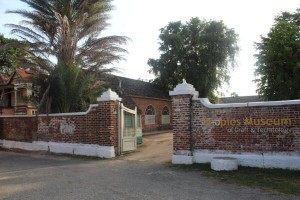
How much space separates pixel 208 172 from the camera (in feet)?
31.0

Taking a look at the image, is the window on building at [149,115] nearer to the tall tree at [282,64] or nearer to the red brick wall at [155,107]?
the red brick wall at [155,107]

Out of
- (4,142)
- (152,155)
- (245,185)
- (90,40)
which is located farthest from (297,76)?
(4,142)

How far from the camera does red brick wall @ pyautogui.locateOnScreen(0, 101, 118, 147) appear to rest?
1311 centimetres

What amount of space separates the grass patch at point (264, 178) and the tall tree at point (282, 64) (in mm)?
12099

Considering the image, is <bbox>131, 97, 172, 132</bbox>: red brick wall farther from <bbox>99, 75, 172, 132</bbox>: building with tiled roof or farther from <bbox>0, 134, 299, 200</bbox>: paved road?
<bbox>0, 134, 299, 200</bbox>: paved road

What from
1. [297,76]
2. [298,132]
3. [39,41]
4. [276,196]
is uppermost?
[39,41]

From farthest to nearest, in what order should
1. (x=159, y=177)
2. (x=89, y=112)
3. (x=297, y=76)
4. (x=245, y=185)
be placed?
(x=297, y=76) → (x=89, y=112) → (x=159, y=177) → (x=245, y=185)

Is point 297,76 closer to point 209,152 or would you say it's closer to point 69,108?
point 209,152

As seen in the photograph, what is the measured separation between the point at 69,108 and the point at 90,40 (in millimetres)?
4348

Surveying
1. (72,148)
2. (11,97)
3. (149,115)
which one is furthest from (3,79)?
(72,148)

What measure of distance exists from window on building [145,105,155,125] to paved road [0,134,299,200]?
2037 cm

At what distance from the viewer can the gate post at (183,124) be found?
1089 cm

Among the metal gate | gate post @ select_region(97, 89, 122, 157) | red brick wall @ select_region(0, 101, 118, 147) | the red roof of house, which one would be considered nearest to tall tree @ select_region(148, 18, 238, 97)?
the red roof of house

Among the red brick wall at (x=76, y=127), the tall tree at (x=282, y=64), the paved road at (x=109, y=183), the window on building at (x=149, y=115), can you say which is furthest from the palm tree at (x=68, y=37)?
the window on building at (x=149, y=115)
